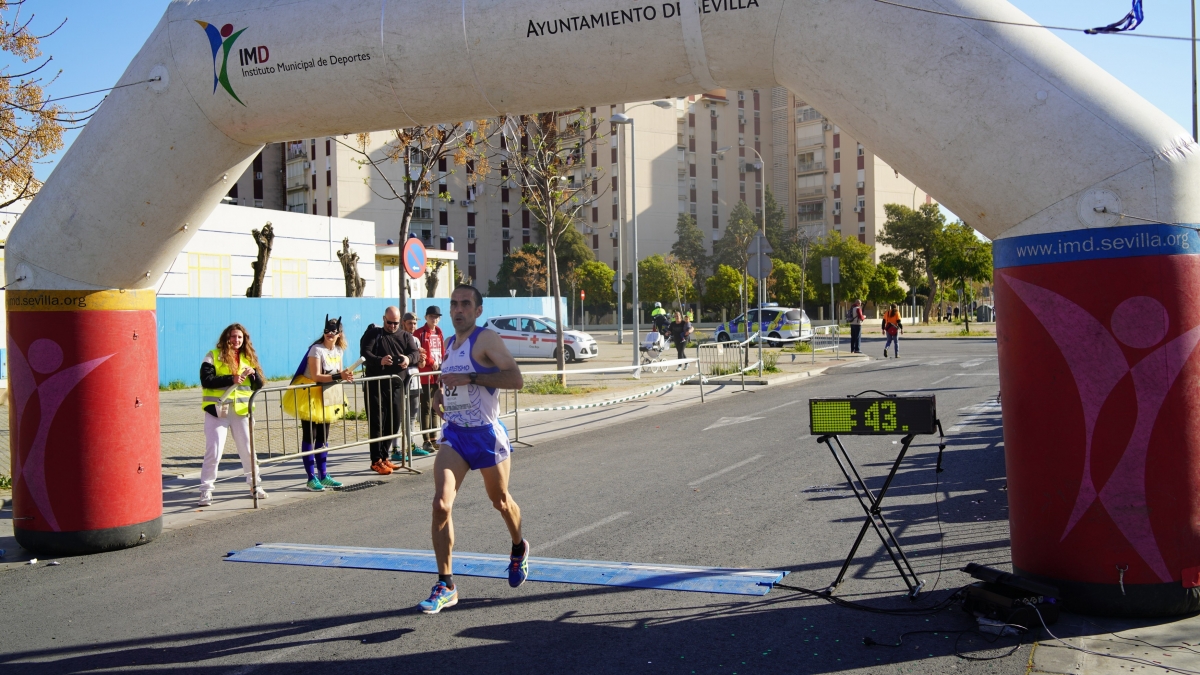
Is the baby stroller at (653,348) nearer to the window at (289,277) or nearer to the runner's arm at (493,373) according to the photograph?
the window at (289,277)

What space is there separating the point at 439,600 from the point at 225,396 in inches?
183

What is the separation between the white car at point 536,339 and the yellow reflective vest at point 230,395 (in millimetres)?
23357

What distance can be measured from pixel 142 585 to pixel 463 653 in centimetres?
295

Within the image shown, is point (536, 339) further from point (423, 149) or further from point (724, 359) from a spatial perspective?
point (423, 149)

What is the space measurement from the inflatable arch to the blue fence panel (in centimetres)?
1532

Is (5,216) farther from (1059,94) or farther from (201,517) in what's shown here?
(1059,94)

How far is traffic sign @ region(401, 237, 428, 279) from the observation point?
13539 mm

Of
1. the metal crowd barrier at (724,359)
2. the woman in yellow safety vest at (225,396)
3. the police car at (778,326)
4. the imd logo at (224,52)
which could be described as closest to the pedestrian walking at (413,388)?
the woman in yellow safety vest at (225,396)

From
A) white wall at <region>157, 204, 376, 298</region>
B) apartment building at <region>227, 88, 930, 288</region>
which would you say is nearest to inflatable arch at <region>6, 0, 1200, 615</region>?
white wall at <region>157, 204, 376, 298</region>

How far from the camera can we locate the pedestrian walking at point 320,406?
10.3 meters

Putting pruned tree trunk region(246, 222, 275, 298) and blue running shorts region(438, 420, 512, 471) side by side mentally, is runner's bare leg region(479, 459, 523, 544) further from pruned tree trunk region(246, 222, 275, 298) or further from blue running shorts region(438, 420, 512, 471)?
pruned tree trunk region(246, 222, 275, 298)

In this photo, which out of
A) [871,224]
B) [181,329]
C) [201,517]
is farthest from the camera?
[871,224]

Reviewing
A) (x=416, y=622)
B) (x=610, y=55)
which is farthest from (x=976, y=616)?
(x=610, y=55)

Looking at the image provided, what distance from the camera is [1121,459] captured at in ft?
16.9
